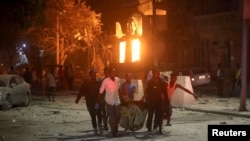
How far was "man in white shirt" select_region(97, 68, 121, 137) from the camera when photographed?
45.3 ft

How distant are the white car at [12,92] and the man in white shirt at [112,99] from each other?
9.58m

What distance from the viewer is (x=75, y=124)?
17.0 meters

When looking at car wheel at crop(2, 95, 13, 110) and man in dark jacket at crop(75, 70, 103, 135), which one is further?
car wheel at crop(2, 95, 13, 110)

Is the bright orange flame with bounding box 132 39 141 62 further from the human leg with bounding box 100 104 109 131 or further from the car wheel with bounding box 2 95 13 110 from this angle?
the human leg with bounding box 100 104 109 131

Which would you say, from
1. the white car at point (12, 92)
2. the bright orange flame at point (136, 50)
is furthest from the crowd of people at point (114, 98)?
the bright orange flame at point (136, 50)

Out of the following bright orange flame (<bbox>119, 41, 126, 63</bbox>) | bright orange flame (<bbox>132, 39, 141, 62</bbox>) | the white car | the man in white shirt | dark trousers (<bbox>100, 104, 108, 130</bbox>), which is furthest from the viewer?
bright orange flame (<bbox>119, 41, 126, 63</bbox>)

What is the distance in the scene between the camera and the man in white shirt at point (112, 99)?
45.3ft

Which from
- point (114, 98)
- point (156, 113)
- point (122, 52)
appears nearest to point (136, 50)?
point (122, 52)

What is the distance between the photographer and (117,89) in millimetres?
13977

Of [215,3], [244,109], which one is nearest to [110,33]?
[215,3]

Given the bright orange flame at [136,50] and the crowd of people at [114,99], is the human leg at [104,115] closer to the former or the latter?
the crowd of people at [114,99]

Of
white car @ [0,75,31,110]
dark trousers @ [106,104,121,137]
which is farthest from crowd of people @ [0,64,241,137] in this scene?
white car @ [0,75,31,110]

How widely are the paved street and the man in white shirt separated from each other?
44 cm

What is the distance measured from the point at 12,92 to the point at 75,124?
7007 millimetres
